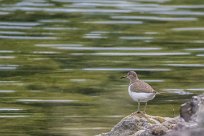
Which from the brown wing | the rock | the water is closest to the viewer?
the rock

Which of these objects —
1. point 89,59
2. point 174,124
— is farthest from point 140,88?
point 89,59

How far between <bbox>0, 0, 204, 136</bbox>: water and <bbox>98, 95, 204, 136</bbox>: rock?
3.22 meters

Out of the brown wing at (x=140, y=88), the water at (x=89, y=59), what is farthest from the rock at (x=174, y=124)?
the water at (x=89, y=59)

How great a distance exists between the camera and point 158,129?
29.4ft

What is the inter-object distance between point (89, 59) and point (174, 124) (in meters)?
11.0

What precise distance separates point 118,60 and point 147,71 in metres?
1.47

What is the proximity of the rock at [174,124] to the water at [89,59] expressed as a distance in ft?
10.6

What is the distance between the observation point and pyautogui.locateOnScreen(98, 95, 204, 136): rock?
25.2 ft

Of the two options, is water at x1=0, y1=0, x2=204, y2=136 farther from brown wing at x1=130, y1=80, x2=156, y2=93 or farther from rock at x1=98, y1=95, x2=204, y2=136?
rock at x1=98, y1=95, x2=204, y2=136

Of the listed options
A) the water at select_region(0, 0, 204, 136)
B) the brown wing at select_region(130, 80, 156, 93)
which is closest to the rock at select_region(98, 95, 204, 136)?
the brown wing at select_region(130, 80, 156, 93)

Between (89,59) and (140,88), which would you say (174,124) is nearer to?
(140,88)

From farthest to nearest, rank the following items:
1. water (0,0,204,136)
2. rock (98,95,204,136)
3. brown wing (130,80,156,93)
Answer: water (0,0,204,136), brown wing (130,80,156,93), rock (98,95,204,136)

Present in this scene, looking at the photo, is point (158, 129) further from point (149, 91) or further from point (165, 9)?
point (165, 9)

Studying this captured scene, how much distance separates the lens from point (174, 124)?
911cm
